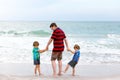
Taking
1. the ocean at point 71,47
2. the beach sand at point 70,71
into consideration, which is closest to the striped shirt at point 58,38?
the beach sand at point 70,71

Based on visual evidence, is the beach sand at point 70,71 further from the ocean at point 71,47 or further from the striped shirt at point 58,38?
the ocean at point 71,47

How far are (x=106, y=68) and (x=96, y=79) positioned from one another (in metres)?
2.57

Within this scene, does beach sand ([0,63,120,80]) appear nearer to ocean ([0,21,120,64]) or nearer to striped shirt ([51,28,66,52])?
striped shirt ([51,28,66,52])

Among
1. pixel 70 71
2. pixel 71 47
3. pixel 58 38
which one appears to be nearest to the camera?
pixel 58 38

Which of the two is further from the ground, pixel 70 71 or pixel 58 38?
pixel 58 38

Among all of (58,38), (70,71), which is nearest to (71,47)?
(70,71)

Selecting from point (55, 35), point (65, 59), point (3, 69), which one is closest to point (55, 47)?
point (55, 35)

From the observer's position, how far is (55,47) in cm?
862

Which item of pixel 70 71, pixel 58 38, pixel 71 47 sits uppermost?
pixel 58 38

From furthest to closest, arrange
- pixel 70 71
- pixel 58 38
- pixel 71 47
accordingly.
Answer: pixel 71 47
pixel 70 71
pixel 58 38

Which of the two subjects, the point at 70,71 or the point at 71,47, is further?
the point at 71,47

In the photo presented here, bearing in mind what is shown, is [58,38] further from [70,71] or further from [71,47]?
[71,47]

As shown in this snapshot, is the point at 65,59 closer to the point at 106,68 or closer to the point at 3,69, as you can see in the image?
the point at 106,68

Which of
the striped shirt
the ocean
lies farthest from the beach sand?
the ocean
